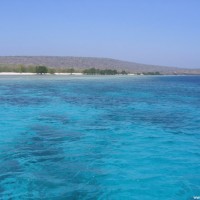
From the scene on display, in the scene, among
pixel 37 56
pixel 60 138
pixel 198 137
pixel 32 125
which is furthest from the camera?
pixel 37 56

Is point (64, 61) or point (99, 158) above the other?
point (64, 61)

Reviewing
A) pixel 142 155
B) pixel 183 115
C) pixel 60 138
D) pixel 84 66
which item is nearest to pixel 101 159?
pixel 142 155

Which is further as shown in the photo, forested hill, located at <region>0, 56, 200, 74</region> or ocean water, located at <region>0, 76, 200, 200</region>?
forested hill, located at <region>0, 56, 200, 74</region>

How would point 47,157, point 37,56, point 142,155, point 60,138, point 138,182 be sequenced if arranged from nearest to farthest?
1. point 138,182
2. point 47,157
3. point 142,155
4. point 60,138
5. point 37,56

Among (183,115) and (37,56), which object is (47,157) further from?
(37,56)

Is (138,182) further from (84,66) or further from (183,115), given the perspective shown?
(84,66)

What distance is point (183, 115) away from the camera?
1808 cm

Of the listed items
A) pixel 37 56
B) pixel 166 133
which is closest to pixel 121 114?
pixel 166 133

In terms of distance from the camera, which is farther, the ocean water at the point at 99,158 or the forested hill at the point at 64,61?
the forested hill at the point at 64,61

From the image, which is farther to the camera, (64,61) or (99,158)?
(64,61)

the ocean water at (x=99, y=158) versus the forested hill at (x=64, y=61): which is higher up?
the forested hill at (x=64, y=61)

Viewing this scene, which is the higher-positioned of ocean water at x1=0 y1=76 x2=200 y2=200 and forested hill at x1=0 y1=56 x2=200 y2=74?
forested hill at x1=0 y1=56 x2=200 y2=74

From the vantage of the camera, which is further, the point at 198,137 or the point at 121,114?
the point at 121,114

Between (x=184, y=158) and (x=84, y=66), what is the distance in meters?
140
